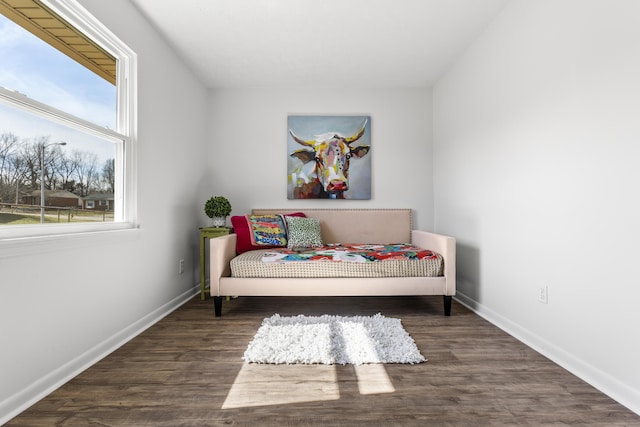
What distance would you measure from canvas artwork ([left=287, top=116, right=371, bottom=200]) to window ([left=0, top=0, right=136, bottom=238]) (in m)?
1.71

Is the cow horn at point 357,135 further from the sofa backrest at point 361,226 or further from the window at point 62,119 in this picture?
the window at point 62,119

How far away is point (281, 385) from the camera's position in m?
1.49

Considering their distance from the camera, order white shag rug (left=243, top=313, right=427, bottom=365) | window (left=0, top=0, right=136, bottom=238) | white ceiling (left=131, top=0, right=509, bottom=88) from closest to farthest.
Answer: window (left=0, top=0, right=136, bottom=238) < white shag rug (left=243, top=313, right=427, bottom=365) < white ceiling (left=131, top=0, right=509, bottom=88)

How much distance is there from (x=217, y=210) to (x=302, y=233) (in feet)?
2.88

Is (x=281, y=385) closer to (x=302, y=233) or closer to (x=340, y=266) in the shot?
(x=340, y=266)

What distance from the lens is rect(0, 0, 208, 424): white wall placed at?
1325 mm

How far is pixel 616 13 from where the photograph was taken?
140 centimetres

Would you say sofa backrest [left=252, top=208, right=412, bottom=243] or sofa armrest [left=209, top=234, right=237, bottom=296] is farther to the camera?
sofa backrest [left=252, top=208, right=412, bottom=243]

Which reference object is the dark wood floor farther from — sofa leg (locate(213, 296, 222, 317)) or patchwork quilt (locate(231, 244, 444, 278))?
patchwork quilt (locate(231, 244, 444, 278))

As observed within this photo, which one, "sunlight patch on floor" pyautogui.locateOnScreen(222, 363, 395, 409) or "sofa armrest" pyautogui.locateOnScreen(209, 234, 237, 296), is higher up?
"sofa armrest" pyautogui.locateOnScreen(209, 234, 237, 296)

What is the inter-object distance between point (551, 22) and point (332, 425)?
2.43 metres

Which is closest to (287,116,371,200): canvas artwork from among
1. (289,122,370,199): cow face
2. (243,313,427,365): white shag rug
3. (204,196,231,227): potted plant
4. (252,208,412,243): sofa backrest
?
(289,122,370,199): cow face

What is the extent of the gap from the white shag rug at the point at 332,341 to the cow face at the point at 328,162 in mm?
1602

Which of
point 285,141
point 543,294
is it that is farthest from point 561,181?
point 285,141
